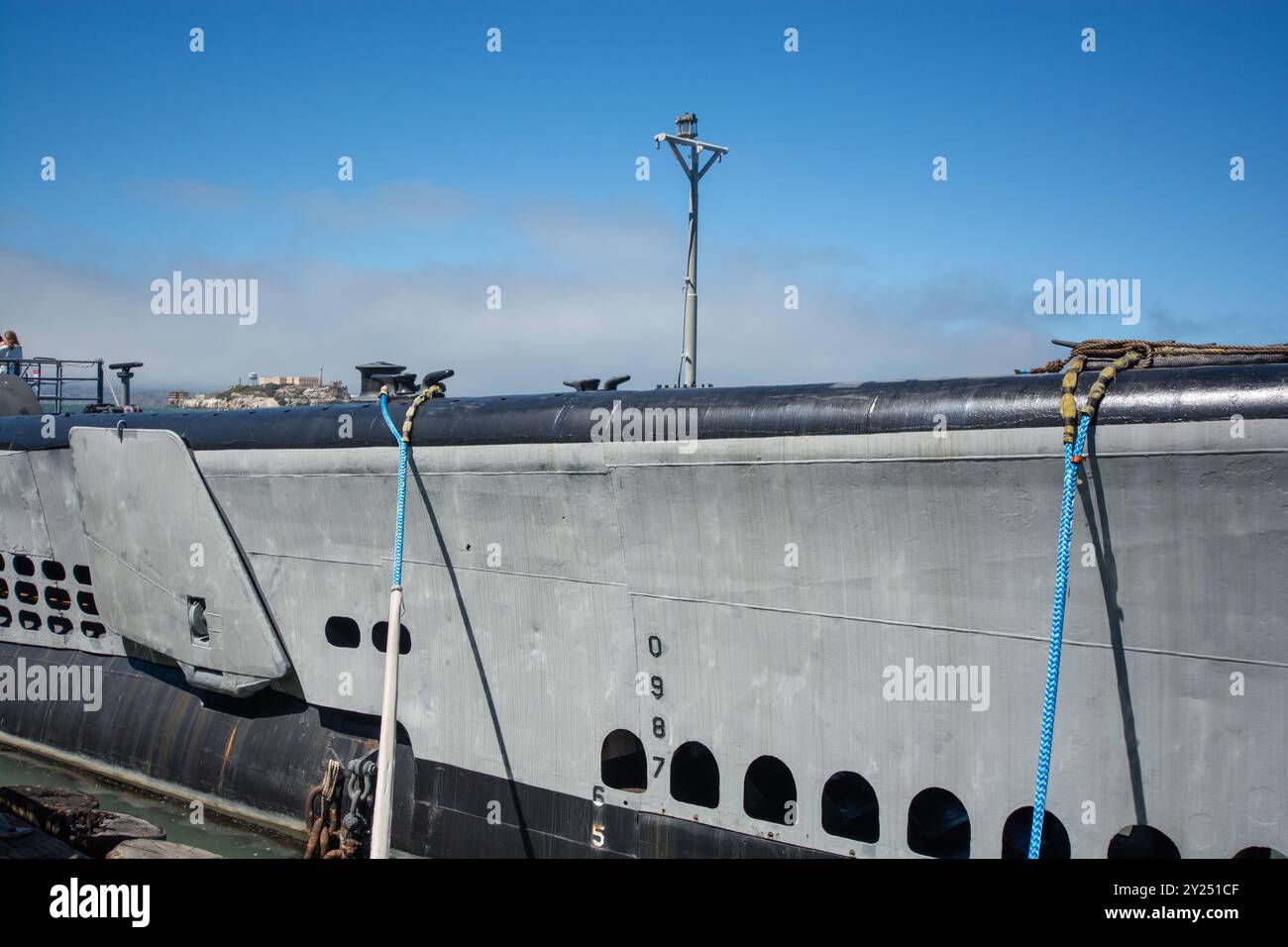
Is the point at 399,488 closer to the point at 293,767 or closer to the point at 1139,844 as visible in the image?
the point at 293,767

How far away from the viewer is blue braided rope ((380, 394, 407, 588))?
9633mm

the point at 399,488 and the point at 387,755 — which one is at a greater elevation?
the point at 399,488

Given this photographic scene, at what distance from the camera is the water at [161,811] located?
39.4 ft

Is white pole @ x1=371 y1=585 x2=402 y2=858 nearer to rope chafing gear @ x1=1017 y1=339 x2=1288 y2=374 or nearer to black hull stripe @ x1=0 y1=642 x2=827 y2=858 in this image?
black hull stripe @ x1=0 y1=642 x2=827 y2=858

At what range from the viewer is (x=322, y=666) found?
1185cm

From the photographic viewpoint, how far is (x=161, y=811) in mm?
13188

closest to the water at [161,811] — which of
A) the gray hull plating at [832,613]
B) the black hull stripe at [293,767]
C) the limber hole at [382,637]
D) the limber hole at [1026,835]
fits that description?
the black hull stripe at [293,767]

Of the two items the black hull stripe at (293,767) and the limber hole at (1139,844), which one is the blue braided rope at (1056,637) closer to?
the limber hole at (1139,844)

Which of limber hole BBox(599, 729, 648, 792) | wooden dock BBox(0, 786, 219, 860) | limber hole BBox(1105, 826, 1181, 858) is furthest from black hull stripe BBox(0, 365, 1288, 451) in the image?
wooden dock BBox(0, 786, 219, 860)

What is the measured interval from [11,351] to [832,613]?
17831 mm

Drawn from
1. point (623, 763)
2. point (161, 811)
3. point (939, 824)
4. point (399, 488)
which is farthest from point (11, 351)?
point (939, 824)

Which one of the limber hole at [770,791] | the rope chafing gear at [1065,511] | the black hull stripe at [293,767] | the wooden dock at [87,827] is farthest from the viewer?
the wooden dock at [87,827]

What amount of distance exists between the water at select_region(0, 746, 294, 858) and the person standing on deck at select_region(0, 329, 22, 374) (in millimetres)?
7506

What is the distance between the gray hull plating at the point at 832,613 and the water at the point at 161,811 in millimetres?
1829
